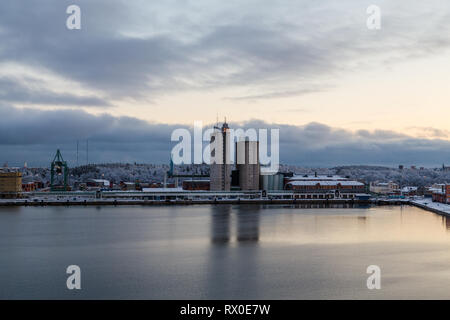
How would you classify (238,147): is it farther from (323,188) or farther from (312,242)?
(312,242)

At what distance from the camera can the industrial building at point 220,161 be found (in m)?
42.2

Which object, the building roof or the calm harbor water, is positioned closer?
the calm harbor water

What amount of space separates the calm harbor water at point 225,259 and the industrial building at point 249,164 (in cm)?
2201

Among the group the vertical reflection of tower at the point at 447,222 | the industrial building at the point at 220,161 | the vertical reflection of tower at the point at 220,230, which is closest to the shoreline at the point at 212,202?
the industrial building at the point at 220,161

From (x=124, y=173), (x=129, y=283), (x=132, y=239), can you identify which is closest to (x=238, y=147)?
(x=132, y=239)

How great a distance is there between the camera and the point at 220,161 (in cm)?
4244

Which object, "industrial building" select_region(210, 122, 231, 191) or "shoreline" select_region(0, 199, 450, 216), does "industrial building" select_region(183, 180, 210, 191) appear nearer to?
"industrial building" select_region(210, 122, 231, 191)

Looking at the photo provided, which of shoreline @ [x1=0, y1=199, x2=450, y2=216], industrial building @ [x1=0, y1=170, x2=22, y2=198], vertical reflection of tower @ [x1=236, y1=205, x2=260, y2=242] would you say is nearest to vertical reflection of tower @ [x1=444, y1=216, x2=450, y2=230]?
vertical reflection of tower @ [x1=236, y1=205, x2=260, y2=242]

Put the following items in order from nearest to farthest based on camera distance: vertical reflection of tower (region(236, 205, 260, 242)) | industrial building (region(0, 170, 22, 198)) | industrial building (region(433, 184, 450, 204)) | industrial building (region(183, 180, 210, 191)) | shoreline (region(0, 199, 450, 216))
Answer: vertical reflection of tower (region(236, 205, 260, 242))
industrial building (region(433, 184, 450, 204))
shoreline (region(0, 199, 450, 216))
industrial building (region(0, 170, 22, 198))
industrial building (region(183, 180, 210, 191))

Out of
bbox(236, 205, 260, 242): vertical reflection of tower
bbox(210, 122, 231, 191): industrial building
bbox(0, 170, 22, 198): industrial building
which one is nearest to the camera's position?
bbox(236, 205, 260, 242): vertical reflection of tower

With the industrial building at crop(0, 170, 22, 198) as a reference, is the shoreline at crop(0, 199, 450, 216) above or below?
below

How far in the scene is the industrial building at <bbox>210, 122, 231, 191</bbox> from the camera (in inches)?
1663

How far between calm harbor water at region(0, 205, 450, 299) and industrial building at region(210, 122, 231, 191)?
20959 mm

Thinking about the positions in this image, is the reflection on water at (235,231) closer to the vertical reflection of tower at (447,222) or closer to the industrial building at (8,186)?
the vertical reflection of tower at (447,222)
